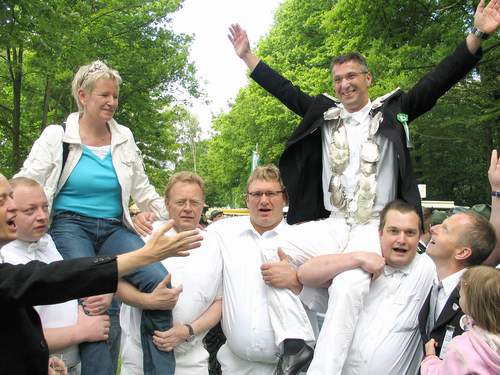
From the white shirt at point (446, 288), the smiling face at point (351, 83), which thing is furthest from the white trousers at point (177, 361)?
the smiling face at point (351, 83)

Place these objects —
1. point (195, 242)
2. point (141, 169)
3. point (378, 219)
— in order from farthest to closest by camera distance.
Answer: point (141, 169), point (378, 219), point (195, 242)

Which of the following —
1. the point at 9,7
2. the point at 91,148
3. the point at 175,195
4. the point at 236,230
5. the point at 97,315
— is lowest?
the point at 97,315

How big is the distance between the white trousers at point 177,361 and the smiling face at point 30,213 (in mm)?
1105

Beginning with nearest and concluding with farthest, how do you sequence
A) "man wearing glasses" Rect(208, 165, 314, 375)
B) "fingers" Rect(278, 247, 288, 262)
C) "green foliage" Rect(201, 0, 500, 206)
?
"man wearing glasses" Rect(208, 165, 314, 375) < "fingers" Rect(278, 247, 288, 262) < "green foliage" Rect(201, 0, 500, 206)

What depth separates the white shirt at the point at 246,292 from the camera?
4.08m

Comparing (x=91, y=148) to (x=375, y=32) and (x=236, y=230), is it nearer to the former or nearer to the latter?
(x=236, y=230)

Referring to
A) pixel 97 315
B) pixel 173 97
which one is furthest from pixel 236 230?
pixel 173 97

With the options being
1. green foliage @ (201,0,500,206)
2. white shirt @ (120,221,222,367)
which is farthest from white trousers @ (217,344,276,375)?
green foliage @ (201,0,500,206)

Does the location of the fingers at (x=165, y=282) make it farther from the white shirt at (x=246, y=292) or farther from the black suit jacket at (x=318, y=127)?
the black suit jacket at (x=318, y=127)

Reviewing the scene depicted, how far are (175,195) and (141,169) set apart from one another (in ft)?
1.54

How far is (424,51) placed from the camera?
39.4 ft

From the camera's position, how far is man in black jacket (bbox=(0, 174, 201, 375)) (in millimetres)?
2467

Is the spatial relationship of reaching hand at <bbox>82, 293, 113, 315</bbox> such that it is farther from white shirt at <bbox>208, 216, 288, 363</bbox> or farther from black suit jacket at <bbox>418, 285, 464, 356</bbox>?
black suit jacket at <bbox>418, 285, 464, 356</bbox>

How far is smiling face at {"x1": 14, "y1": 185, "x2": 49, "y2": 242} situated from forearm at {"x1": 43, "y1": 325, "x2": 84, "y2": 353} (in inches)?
23.9
